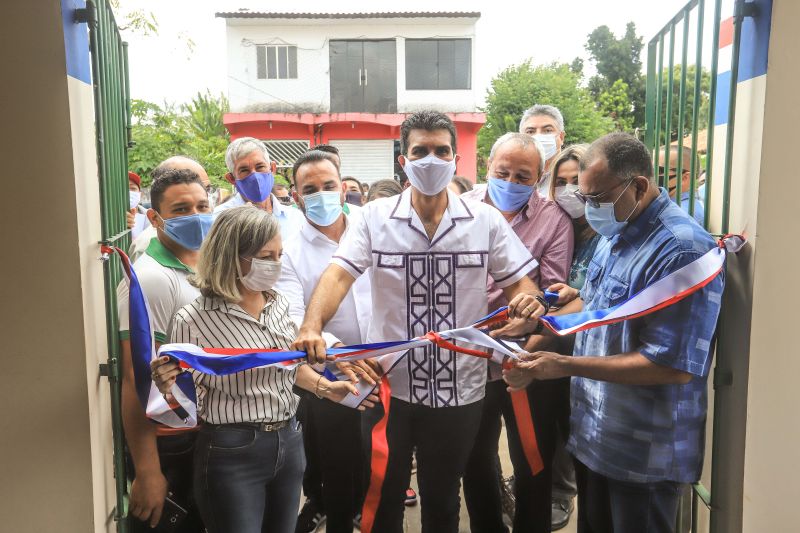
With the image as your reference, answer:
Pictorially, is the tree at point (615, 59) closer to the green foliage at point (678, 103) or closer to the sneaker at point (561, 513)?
the green foliage at point (678, 103)

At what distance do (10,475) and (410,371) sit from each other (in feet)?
4.72

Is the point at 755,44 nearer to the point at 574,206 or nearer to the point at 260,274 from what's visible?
the point at 574,206

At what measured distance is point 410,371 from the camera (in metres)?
2.62

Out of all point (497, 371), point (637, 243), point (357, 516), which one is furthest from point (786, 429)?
point (357, 516)

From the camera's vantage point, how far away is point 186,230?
2684 millimetres

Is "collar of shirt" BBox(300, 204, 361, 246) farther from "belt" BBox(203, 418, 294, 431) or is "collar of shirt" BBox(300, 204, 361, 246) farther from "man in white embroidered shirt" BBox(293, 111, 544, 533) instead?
"belt" BBox(203, 418, 294, 431)

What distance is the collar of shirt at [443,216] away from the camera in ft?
8.60

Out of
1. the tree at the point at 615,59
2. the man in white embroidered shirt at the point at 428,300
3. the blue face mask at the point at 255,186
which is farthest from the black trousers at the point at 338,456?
the tree at the point at 615,59

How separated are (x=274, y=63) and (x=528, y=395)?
20086 mm

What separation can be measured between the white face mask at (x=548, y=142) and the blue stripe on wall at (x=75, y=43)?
300 centimetres

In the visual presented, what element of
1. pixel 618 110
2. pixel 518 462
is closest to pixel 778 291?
pixel 518 462

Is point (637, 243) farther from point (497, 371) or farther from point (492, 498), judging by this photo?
point (492, 498)

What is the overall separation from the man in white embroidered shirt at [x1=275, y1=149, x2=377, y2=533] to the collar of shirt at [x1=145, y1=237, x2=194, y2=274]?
473 mm

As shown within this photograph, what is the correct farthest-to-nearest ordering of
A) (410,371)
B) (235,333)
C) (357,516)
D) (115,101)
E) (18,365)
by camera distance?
(357,516) < (115,101) < (410,371) < (235,333) < (18,365)
